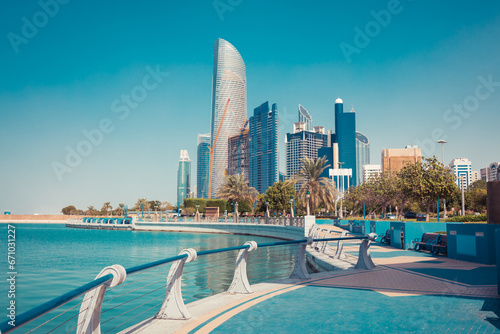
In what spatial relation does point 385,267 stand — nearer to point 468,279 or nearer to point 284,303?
point 468,279

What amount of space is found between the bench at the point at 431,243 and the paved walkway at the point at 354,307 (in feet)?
23.5

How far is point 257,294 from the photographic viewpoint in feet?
26.7

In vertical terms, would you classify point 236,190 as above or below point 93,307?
above

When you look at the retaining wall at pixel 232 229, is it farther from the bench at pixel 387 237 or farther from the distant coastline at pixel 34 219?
the distant coastline at pixel 34 219

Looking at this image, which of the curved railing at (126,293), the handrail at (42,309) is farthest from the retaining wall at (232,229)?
the handrail at (42,309)

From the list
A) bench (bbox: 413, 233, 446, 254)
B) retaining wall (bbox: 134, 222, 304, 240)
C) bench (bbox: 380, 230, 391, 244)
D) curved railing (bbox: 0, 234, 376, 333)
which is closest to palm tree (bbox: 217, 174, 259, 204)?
retaining wall (bbox: 134, 222, 304, 240)

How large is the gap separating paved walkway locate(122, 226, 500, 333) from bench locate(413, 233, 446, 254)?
7162 mm

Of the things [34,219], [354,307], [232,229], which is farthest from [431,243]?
[34,219]

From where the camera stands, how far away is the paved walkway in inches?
225

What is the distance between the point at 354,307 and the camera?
279 inches

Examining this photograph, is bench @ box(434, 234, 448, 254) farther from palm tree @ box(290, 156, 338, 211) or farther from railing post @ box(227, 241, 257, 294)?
palm tree @ box(290, 156, 338, 211)

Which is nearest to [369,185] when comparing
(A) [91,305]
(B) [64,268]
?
(B) [64,268]

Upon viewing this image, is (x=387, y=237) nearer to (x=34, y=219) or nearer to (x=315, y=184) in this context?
(x=315, y=184)

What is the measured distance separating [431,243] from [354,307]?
13.2 m
